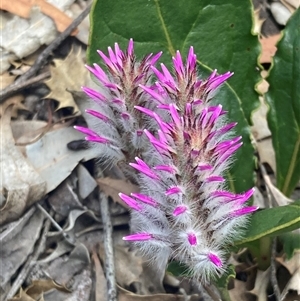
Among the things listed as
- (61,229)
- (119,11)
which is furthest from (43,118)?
(119,11)

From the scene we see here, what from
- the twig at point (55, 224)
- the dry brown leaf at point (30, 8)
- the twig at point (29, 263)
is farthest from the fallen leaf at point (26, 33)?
the twig at point (29, 263)

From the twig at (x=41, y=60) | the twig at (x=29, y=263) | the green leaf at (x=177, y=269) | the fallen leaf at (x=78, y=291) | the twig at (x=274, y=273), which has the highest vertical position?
the twig at (x=41, y=60)

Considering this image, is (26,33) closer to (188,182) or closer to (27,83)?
(27,83)

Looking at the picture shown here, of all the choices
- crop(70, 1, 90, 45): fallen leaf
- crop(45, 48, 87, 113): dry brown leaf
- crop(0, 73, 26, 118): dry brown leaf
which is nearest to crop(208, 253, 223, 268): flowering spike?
crop(45, 48, 87, 113): dry brown leaf

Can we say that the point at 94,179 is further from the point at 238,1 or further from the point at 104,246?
the point at 238,1

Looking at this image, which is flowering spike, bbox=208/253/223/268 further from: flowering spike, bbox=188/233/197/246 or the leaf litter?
the leaf litter

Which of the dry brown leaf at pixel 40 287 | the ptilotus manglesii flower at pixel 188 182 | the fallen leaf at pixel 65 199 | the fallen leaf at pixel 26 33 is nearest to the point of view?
the ptilotus manglesii flower at pixel 188 182

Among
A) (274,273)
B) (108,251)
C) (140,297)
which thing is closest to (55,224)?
(108,251)

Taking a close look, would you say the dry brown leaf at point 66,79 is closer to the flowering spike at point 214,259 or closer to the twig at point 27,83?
the twig at point 27,83
